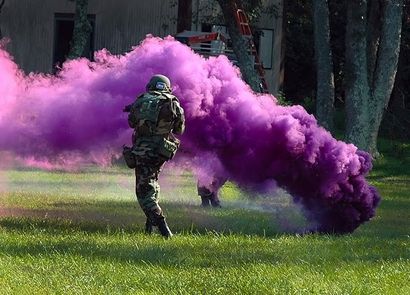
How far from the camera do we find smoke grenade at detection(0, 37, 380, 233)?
36.3 feet

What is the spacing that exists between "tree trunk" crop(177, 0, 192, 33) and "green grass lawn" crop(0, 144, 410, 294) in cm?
1599

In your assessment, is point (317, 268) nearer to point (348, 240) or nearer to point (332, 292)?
point (332, 292)

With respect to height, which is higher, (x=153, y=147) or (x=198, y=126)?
(x=198, y=126)

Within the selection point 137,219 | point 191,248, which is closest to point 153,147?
point 191,248

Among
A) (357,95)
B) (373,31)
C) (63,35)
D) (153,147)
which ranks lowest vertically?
(357,95)

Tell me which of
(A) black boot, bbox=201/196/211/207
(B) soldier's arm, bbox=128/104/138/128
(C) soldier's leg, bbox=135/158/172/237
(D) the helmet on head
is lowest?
(A) black boot, bbox=201/196/211/207

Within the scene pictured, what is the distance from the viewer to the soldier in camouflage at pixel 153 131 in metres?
10.2

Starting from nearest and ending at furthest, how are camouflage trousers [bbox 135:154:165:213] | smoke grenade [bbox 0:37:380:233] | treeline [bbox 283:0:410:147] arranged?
camouflage trousers [bbox 135:154:165:213] → smoke grenade [bbox 0:37:380:233] → treeline [bbox 283:0:410:147]

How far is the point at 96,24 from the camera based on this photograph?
34688 millimetres

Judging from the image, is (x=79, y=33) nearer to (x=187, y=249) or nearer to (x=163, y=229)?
(x=163, y=229)

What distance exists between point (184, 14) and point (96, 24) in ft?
15.8

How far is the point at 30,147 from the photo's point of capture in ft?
36.9

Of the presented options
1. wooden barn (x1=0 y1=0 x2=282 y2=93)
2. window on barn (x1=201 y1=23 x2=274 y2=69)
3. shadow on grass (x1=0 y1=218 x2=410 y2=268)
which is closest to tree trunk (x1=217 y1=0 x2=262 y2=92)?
wooden barn (x1=0 y1=0 x2=282 y2=93)

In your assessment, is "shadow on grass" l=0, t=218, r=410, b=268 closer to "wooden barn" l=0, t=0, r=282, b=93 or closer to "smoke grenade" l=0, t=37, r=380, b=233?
"smoke grenade" l=0, t=37, r=380, b=233
